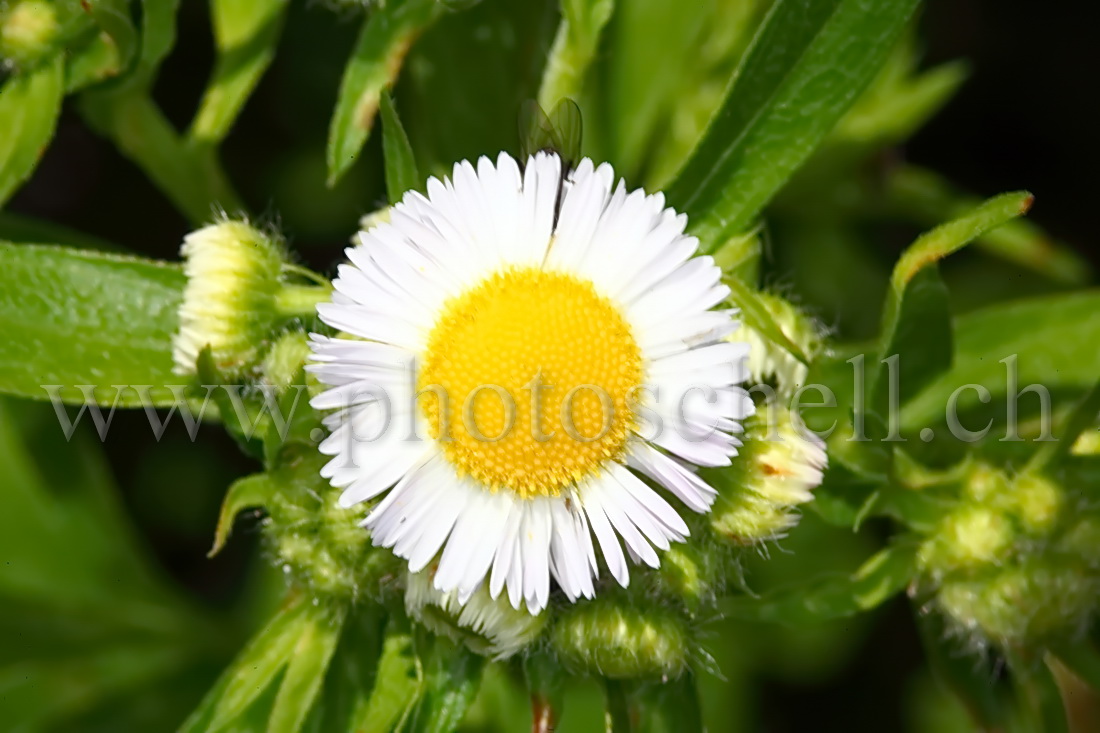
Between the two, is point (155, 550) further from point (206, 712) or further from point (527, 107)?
point (527, 107)

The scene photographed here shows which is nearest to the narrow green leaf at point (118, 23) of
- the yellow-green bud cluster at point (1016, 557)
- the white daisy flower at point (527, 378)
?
the white daisy flower at point (527, 378)

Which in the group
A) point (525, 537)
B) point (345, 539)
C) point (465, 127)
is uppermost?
point (465, 127)

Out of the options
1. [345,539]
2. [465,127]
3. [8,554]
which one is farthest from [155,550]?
[345,539]

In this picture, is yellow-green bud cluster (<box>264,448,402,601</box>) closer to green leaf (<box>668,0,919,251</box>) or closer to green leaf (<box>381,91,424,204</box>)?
green leaf (<box>381,91,424,204</box>)

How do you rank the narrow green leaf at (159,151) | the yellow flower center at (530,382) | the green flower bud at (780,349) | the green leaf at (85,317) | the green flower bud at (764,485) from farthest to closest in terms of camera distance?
the narrow green leaf at (159,151) < the green leaf at (85,317) < the green flower bud at (780,349) < the green flower bud at (764,485) < the yellow flower center at (530,382)

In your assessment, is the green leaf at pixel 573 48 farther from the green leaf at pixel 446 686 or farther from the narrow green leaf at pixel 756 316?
the green leaf at pixel 446 686

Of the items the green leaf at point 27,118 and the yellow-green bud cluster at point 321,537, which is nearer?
the yellow-green bud cluster at point 321,537
